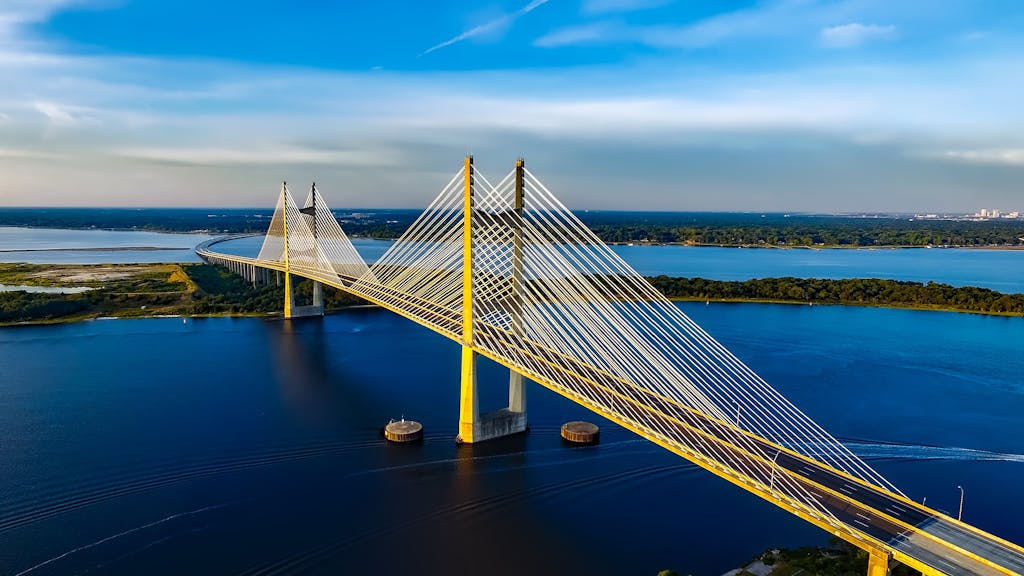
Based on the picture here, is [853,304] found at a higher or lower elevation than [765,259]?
lower

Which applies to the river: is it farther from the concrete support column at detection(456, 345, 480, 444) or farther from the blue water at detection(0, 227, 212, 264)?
the blue water at detection(0, 227, 212, 264)

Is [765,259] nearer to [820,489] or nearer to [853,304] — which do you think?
[853,304]

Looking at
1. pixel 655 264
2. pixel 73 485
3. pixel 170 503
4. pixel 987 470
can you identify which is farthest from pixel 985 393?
pixel 655 264

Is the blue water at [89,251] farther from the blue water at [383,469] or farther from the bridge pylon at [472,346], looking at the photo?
the bridge pylon at [472,346]

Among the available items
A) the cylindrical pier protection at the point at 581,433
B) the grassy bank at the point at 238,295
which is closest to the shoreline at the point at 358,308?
the grassy bank at the point at 238,295

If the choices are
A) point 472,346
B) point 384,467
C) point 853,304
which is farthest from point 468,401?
point 853,304
